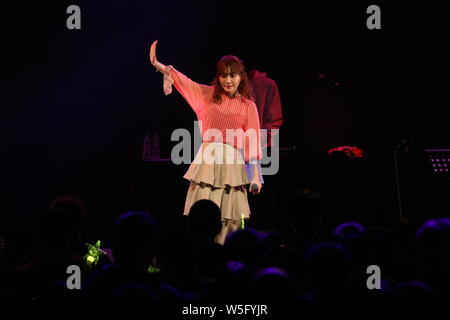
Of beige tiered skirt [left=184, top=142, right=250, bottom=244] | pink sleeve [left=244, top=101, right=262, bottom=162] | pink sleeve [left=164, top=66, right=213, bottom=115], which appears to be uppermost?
pink sleeve [left=164, top=66, right=213, bottom=115]

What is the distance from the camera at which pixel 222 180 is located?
4941mm

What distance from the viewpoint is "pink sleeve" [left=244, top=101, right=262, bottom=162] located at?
5.03m

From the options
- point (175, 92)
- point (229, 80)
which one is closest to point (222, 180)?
point (229, 80)

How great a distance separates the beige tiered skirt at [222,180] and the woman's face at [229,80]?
45 cm

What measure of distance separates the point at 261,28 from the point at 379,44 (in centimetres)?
133

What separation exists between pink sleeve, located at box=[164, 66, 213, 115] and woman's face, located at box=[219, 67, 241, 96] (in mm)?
156

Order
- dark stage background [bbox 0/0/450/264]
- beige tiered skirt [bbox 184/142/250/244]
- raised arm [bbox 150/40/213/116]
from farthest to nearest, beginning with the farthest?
dark stage background [bbox 0/0/450/264] → raised arm [bbox 150/40/213/116] → beige tiered skirt [bbox 184/142/250/244]

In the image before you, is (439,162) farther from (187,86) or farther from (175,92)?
(175,92)

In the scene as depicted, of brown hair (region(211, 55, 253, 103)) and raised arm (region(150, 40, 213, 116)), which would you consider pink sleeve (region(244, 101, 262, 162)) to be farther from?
raised arm (region(150, 40, 213, 116))

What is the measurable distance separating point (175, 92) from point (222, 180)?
2.48 m

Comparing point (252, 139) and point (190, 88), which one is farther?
point (190, 88)

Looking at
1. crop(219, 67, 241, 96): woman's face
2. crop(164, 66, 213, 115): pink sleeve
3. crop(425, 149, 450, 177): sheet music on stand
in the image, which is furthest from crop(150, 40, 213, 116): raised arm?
crop(425, 149, 450, 177): sheet music on stand

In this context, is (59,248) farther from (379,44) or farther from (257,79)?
(379,44)

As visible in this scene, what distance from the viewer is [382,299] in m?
1.84
